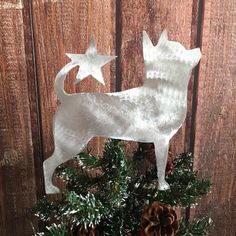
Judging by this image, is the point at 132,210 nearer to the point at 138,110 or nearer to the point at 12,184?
the point at 138,110

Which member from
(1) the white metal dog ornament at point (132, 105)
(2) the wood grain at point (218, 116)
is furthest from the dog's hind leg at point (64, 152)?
(2) the wood grain at point (218, 116)

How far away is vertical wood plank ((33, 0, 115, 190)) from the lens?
69cm

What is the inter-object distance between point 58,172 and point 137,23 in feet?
0.96

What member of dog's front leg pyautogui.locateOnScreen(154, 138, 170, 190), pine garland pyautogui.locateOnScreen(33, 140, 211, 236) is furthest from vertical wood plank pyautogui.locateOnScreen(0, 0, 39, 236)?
dog's front leg pyautogui.locateOnScreen(154, 138, 170, 190)

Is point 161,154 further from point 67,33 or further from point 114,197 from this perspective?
point 67,33

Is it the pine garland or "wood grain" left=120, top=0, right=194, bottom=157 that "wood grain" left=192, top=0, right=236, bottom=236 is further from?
the pine garland

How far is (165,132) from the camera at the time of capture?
1.89ft

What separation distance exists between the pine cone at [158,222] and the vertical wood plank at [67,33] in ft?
0.91

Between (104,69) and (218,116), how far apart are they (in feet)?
0.79

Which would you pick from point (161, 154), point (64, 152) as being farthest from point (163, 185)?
point (64, 152)

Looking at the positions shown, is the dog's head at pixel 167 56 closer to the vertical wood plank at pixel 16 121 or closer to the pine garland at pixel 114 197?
the pine garland at pixel 114 197

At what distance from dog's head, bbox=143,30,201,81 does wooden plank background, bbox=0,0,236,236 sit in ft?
0.56

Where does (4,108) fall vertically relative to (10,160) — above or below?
above

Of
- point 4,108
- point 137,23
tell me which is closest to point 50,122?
point 4,108
